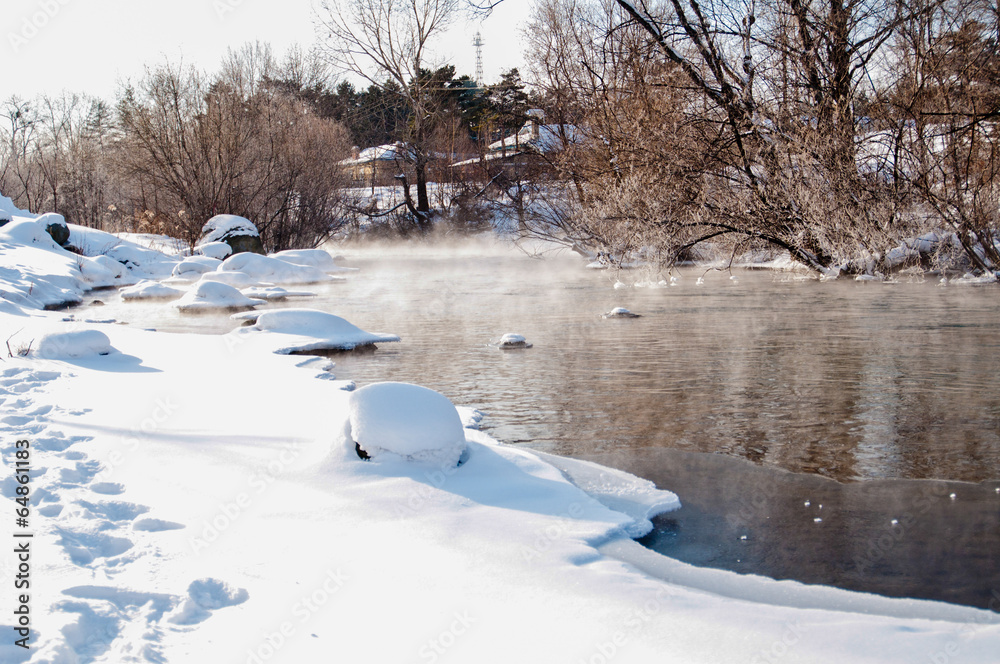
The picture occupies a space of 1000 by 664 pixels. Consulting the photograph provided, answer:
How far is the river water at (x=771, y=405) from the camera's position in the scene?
3850 mm

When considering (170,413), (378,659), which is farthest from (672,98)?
(378,659)

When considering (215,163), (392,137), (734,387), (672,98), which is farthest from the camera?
(392,137)

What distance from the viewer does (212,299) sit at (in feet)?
47.3

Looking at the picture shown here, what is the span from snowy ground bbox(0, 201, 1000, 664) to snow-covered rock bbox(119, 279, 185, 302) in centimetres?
1119

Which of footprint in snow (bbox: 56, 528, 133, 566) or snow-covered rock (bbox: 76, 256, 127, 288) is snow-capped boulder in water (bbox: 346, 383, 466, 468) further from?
snow-covered rock (bbox: 76, 256, 127, 288)

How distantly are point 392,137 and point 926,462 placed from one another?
34980 millimetres

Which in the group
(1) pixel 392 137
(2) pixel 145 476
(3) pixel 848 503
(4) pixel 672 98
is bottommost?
(3) pixel 848 503

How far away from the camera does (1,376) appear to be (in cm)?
646

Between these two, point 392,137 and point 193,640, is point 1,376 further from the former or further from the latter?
point 392,137

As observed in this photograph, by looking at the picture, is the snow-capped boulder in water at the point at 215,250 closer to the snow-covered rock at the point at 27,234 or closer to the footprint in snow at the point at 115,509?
the snow-covered rock at the point at 27,234

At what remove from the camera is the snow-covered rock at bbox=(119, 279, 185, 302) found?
15.9 m

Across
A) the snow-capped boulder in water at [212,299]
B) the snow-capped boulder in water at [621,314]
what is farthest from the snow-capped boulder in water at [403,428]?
the snow-capped boulder in water at [212,299]

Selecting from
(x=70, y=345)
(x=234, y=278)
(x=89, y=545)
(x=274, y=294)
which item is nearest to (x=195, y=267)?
(x=234, y=278)

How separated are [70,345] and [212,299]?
22.5 feet
